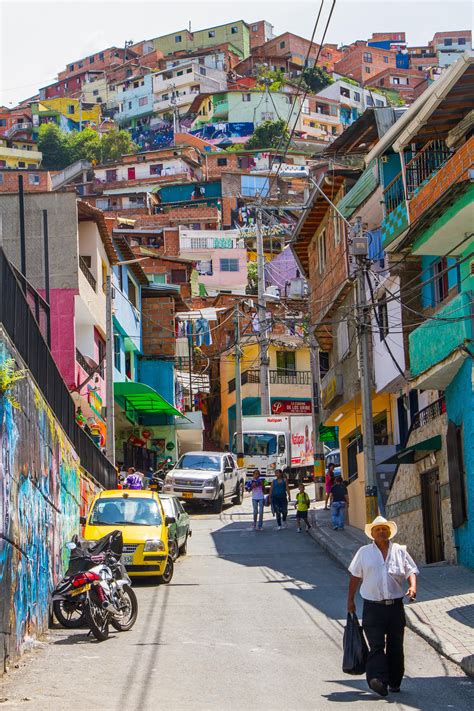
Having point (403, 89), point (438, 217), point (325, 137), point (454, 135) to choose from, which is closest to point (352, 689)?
point (438, 217)

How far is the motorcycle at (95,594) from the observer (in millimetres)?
13742

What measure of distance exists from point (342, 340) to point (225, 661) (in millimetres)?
25439

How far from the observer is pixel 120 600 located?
14.7m

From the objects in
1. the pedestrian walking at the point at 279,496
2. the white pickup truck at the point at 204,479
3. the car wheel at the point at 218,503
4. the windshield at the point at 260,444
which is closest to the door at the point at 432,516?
the pedestrian walking at the point at 279,496

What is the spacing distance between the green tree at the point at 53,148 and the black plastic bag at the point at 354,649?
417 ft

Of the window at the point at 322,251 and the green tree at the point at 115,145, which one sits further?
the green tree at the point at 115,145

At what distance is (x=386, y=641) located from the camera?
10.3m

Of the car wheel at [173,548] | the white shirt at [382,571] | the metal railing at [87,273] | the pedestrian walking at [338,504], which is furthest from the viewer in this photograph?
the metal railing at [87,273]

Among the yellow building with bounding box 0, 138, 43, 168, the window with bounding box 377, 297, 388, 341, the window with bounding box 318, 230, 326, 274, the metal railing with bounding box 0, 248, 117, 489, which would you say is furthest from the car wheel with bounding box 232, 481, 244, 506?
the yellow building with bounding box 0, 138, 43, 168

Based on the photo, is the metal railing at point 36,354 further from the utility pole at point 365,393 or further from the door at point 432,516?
the door at point 432,516

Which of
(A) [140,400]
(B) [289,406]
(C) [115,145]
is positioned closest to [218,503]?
(A) [140,400]

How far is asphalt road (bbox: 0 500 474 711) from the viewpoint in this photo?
392 inches

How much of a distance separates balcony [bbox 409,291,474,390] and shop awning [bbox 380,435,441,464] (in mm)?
1039

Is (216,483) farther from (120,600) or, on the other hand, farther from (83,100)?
(83,100)
